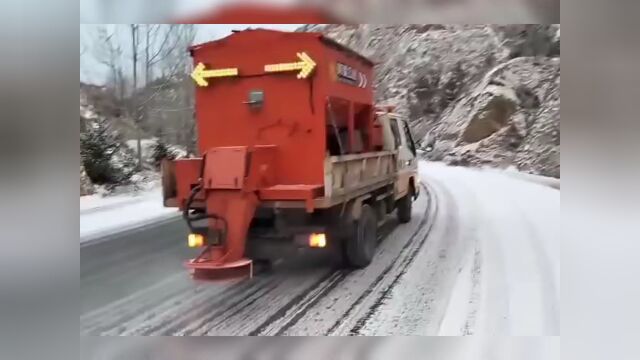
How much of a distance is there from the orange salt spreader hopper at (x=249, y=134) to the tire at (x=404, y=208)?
696 millimetres

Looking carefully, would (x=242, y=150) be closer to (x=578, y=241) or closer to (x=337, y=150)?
(x=337, y=150)

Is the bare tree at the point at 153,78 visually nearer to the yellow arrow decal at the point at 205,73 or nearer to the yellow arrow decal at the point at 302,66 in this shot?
the yellow arrow decal at the point at 205,73

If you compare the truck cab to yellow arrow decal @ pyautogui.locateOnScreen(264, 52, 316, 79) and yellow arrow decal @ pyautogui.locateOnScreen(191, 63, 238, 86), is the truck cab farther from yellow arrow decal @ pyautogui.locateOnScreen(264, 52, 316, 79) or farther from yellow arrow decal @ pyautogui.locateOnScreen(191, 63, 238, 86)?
yellow arrow decal @ pyautogui.locateOnScreen(191, 63, 238, 86)

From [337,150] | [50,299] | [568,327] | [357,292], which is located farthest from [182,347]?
[568,327]

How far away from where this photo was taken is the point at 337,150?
2.67 meters

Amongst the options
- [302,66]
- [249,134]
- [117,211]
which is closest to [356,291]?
[249,134]

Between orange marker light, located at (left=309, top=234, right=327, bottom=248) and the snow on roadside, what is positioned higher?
the snow on roadside

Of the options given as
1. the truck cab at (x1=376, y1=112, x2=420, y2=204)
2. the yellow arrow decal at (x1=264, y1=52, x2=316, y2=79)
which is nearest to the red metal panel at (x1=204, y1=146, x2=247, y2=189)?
the yellow arrow decal at (x1=264, y1=52, x2=316, y2=79)

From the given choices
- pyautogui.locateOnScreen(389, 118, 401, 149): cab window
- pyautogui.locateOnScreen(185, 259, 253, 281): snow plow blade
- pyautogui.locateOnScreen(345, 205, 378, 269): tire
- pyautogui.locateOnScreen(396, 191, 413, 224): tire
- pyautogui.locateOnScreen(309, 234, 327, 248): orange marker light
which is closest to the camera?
pyautogui.locateOnScreen(185, 259, 253, 281): snow plow blade

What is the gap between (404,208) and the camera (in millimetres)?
3086

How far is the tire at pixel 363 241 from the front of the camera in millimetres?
2852

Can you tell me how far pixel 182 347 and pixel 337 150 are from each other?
1.21 metres

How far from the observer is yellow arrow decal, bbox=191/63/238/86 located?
2.64 m

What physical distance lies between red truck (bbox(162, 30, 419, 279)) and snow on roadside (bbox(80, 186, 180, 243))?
0.07m
